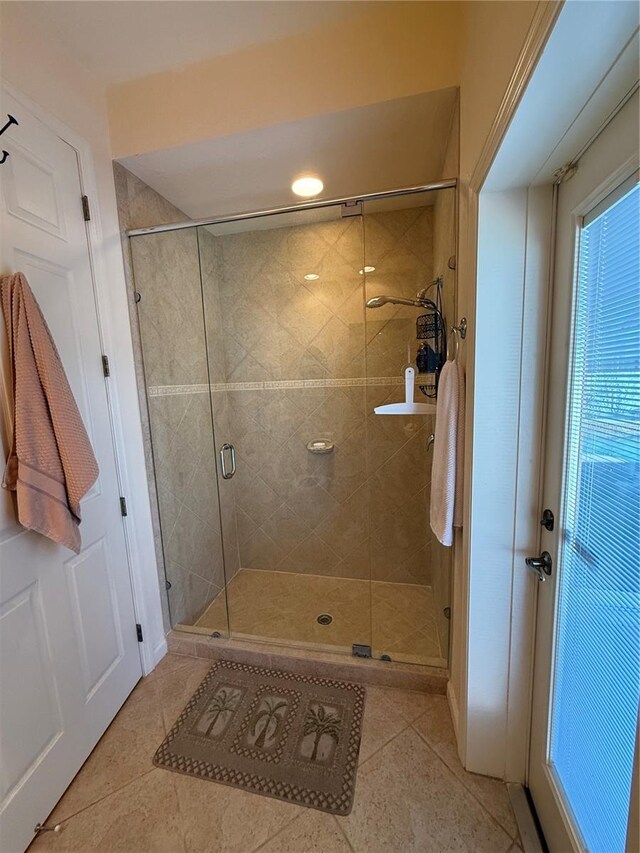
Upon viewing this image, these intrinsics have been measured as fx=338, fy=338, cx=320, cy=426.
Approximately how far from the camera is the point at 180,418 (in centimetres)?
207

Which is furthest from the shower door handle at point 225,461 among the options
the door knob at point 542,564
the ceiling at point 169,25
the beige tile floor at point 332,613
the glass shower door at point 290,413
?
the ceiling at point 169,25

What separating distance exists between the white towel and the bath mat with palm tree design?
97cm

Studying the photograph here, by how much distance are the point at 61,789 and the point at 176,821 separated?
18.3 inches

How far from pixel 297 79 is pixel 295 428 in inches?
71.2

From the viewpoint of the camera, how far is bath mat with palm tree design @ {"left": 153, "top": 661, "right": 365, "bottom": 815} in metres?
1.27

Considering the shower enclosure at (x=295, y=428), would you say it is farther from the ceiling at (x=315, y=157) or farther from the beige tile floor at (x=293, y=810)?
the beige tile floor at (x=293, y=810)

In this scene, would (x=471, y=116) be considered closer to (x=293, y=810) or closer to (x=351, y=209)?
(x=351, y=209)

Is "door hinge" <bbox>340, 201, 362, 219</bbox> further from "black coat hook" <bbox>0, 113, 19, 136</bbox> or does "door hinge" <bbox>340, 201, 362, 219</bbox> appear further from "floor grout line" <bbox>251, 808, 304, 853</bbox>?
"floor grout line" <bbox>251, 808, 304, 853</bbox>

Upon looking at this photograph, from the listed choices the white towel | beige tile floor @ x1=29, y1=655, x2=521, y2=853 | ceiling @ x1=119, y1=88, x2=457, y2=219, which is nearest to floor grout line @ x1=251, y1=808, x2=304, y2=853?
beige tile floor @ x1=29, y1=655, x2=521, y2=853

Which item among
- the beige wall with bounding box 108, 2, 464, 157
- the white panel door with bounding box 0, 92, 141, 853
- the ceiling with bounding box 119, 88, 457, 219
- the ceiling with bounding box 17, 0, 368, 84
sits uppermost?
the ceiling with bounding box 17, 0, 368, 84

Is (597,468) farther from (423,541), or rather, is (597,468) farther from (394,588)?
(394,588)

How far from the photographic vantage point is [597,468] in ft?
2.70

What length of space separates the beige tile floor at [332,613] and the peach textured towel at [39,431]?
125cm

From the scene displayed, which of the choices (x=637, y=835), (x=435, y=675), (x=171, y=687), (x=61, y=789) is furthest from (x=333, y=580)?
(x=637, y=835)
